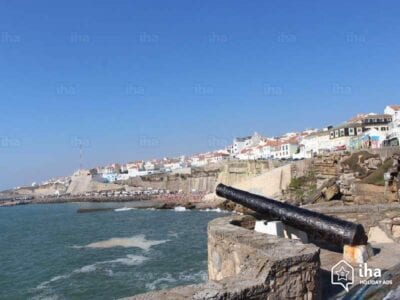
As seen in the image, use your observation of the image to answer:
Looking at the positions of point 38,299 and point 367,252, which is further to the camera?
point 38,299

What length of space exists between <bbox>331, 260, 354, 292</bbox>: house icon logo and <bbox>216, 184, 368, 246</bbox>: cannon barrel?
362 mm

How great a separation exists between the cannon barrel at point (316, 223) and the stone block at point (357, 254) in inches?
3.8

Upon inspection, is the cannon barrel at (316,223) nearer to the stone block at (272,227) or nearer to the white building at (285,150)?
the stone block at (272,227)

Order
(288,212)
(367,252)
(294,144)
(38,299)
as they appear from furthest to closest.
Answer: (294,144) < (38,299) < (288,212) < (367,252)

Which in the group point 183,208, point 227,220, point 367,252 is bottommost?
point 183,208

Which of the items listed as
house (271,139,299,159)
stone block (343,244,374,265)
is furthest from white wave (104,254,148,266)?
house (271,139,299,159)

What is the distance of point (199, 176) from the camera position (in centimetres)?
9500

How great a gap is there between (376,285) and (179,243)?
914 inches

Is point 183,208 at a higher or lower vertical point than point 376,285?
lower

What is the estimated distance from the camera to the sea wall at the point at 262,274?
4043 millimetres

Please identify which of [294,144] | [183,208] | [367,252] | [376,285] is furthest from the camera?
[294,144]

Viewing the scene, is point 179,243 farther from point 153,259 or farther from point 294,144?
point 294,144

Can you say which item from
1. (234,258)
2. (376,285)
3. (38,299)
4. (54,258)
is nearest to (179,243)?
(54,258)

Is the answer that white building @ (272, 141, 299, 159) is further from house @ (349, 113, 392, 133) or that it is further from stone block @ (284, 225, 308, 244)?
stone block @ (284, 225, 308, 244)
